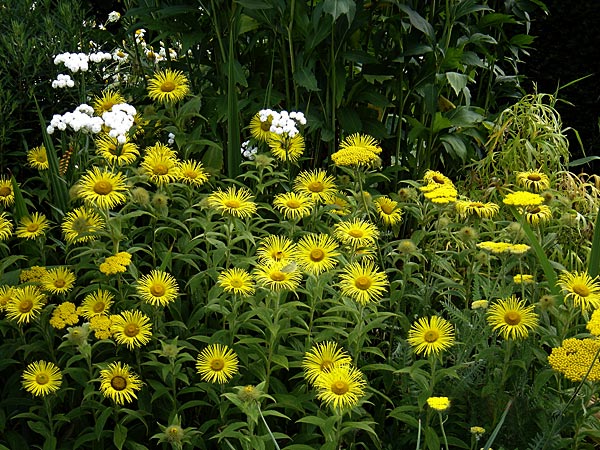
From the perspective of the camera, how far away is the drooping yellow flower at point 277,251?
2.02m

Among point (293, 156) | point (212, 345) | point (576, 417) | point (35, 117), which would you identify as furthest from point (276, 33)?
point (576, 417)

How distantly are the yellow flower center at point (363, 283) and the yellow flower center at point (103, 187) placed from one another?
63cm

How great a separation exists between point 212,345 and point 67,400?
489mm

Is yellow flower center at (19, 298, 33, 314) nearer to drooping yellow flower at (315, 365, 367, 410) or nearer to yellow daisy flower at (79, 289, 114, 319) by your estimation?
yellow daisy flower at (79, 289, 114, 319)

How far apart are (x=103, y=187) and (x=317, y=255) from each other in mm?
538

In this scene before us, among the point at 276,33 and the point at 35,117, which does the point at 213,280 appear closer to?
the point at 276,33

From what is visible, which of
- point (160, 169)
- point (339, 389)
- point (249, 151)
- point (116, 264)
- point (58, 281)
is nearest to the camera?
point (339, 389)

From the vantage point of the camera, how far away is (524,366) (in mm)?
1936

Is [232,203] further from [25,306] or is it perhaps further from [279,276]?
[25,306]

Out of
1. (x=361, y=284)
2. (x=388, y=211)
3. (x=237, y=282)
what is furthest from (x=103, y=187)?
(x=388, y=211)

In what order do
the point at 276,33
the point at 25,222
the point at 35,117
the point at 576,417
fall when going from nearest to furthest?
1. the point at 576,417
2. the point at 25,222
3. the point at 276,33
4. the point at 35,117

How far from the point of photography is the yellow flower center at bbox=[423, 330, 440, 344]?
1.93 m

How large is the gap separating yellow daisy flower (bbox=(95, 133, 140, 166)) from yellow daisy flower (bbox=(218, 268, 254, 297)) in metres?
0.49

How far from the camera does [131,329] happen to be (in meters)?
1.93
